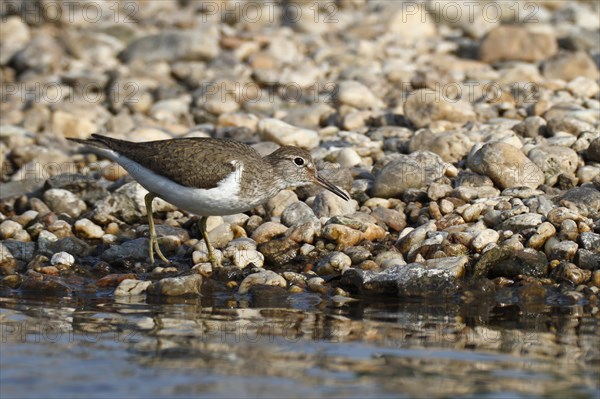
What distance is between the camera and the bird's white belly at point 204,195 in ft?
36.1

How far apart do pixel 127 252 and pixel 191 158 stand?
1.60 metres

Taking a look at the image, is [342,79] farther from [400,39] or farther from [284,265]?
[284,265]

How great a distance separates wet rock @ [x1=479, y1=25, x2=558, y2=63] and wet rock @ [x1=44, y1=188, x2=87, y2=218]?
871 cm

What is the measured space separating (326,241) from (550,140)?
404 centimetres

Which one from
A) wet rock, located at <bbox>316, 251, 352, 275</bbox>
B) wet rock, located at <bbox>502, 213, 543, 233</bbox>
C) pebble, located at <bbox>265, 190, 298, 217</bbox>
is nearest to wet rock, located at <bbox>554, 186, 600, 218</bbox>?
wet rock, located at <bbox>502, 213, 543, 233</bbox>

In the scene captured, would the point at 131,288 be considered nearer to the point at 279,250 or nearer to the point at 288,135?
the point at 279,250

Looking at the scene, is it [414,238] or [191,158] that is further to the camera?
[414,238]

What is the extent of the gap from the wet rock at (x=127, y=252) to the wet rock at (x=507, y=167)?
4.49 m

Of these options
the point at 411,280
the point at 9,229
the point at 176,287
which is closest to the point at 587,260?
the point at 411,280

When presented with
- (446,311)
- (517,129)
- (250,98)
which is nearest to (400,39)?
(250,98)

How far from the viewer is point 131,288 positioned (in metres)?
10.6

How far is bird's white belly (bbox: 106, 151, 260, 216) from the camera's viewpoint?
1101cm

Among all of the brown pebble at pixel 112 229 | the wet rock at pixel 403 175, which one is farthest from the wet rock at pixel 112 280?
the wet rock at pixel 403 175

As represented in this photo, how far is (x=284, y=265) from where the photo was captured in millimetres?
11445
